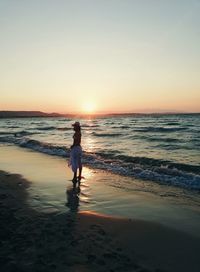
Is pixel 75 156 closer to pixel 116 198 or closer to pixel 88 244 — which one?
pixel 116 198

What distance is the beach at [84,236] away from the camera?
552 centimetres

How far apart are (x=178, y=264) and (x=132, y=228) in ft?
5.89

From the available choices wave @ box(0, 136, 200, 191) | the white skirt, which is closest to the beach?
the white skirt

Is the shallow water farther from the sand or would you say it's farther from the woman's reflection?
the sand

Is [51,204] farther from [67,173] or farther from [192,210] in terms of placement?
[67,173]

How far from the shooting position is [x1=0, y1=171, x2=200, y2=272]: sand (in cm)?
546

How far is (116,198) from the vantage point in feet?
32.3

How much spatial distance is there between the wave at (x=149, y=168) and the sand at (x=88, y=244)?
4.98 meters

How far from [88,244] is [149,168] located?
9.48m

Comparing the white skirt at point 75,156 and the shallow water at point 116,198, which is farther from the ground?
the white skirt at point 75,156


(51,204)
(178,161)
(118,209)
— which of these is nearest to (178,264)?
(118,209)

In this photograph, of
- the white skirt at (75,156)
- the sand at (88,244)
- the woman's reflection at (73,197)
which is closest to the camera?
the sand at (88,244)

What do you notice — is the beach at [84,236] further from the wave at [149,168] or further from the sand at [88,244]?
the wave at [149,168]

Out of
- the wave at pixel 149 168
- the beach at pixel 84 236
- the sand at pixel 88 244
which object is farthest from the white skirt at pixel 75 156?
the sand at pixel 88 244
